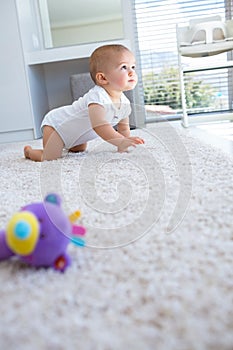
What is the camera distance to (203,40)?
1958mm

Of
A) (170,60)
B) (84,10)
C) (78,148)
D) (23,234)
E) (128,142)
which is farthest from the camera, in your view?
(170,60)

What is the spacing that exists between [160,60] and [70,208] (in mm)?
2075

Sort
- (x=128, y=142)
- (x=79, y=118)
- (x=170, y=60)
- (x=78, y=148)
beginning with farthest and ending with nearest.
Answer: (x=170, y=60) → (x=78, y=148) → (x=79, y=118) → (x=128, y=142)

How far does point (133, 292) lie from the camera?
0.30 m

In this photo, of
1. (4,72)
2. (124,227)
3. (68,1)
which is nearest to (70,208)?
(124,227)

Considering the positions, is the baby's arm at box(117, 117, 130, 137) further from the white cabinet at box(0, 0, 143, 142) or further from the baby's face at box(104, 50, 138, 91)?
the white cabinet at box(0, 0, 143, 142)

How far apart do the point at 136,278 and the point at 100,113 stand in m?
0.70

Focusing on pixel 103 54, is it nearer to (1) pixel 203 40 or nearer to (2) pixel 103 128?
(2) pixel 103 128

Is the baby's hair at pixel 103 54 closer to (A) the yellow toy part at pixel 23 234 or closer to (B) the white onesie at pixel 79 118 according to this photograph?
(B) the white onesie at pixel 79 118

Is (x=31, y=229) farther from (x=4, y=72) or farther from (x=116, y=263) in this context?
(x=4, y=72)

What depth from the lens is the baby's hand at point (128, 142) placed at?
90 cm

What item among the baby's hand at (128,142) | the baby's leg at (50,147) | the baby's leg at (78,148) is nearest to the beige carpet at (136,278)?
the baby's hand at (128,142)

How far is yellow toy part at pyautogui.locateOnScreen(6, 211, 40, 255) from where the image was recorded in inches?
12.2

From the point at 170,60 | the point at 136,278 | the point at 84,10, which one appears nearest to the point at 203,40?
the point at 170,60
